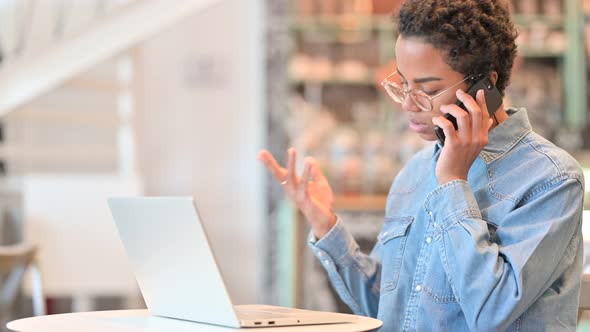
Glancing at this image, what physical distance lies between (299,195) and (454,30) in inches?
19.1

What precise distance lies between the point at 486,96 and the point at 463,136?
0.11 meters

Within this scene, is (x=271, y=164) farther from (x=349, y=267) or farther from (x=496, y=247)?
(x=496, y=247)

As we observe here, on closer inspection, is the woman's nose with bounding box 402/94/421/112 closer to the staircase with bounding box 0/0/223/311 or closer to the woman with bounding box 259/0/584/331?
the woman with bounding box 259/0/584/331

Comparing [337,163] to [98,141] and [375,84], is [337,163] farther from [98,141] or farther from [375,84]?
[98,141]

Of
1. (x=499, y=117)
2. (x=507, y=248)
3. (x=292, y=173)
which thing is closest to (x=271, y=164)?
(x=292, y=173)

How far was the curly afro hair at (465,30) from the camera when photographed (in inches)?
64.0

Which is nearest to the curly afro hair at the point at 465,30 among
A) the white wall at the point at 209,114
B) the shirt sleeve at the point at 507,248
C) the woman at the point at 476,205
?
the woman at the point at 476,205

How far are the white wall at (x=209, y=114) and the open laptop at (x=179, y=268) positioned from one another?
4.70 m

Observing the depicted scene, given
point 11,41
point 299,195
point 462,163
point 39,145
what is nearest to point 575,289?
point 462,163

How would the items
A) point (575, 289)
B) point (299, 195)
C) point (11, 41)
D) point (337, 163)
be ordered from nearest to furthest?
point (575, 289), point (299, 195), point (11, 41), point (337, 163)

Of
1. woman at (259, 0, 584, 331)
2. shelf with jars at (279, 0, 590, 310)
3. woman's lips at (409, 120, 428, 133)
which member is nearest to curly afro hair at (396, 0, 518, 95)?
woman at (259, 0, 584, 331)

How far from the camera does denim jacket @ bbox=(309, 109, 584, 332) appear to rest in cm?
151

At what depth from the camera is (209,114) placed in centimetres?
644

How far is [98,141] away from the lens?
248 inches
